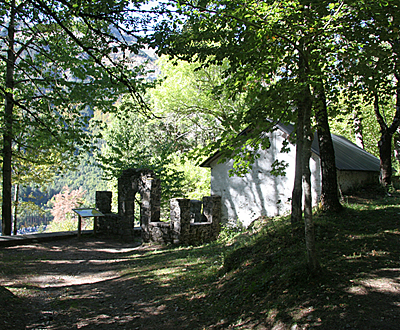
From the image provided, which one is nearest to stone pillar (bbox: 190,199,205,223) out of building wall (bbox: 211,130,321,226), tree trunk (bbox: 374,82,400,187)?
building wall (bbox: 211,130,321,226)

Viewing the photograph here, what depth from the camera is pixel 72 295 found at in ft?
21.2

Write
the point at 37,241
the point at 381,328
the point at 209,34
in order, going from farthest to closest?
the point at 37,241
the point at 209,34
the point at 381,328

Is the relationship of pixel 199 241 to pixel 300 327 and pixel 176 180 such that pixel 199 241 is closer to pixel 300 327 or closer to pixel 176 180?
pixel 176 180

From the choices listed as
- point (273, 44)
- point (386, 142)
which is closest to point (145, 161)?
point (386, 142)

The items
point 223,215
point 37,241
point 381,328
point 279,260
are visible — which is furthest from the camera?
point 223,215

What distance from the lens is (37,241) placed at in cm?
1277

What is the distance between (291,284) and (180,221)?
9077 millimetres

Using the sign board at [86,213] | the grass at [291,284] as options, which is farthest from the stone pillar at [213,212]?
the grass at [291,284]

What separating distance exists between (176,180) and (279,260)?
15507 mm

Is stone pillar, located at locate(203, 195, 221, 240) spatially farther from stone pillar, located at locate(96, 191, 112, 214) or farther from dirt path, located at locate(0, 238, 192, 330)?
stone pillar, located at locate(96, 191, 112, 214)

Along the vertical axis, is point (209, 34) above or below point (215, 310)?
above

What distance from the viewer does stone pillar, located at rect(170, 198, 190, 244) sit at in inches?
530

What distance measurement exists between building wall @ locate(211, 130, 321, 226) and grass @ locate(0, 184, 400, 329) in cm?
549

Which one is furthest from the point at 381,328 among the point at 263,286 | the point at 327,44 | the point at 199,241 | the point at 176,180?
the point at 176,180
